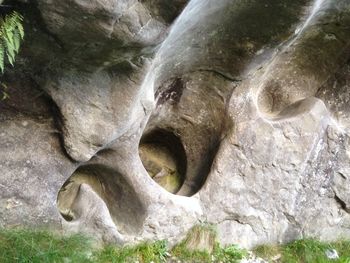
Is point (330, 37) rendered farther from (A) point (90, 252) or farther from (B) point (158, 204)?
(A) point (90, 252)

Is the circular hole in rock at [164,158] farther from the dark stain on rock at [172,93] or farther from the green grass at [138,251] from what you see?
the green grass at [138,251]

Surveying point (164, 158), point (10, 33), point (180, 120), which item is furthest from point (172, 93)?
point (10, 33)

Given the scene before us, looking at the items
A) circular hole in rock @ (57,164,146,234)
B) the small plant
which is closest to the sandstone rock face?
circular hole in rock @ (57,164,146,234)

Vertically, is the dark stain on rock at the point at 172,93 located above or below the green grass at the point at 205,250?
above

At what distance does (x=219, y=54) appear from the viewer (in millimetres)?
3520

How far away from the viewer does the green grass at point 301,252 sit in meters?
3.67

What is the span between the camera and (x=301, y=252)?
3.77 metres

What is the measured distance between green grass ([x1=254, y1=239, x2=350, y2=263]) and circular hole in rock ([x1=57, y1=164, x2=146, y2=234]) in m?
0.90

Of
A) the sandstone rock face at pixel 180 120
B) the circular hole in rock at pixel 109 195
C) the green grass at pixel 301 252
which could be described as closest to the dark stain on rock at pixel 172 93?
the sandstone rock face at pixel 180 120

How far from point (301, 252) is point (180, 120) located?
120cm

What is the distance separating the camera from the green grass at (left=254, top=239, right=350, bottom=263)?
12.0 ft

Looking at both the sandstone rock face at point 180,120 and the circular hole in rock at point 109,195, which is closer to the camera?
the sandstone rock face at point 180,120

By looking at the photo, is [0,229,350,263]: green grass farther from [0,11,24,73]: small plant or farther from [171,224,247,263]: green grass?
[0,11,24,73]: small plant

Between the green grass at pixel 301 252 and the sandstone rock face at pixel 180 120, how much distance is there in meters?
0.07
